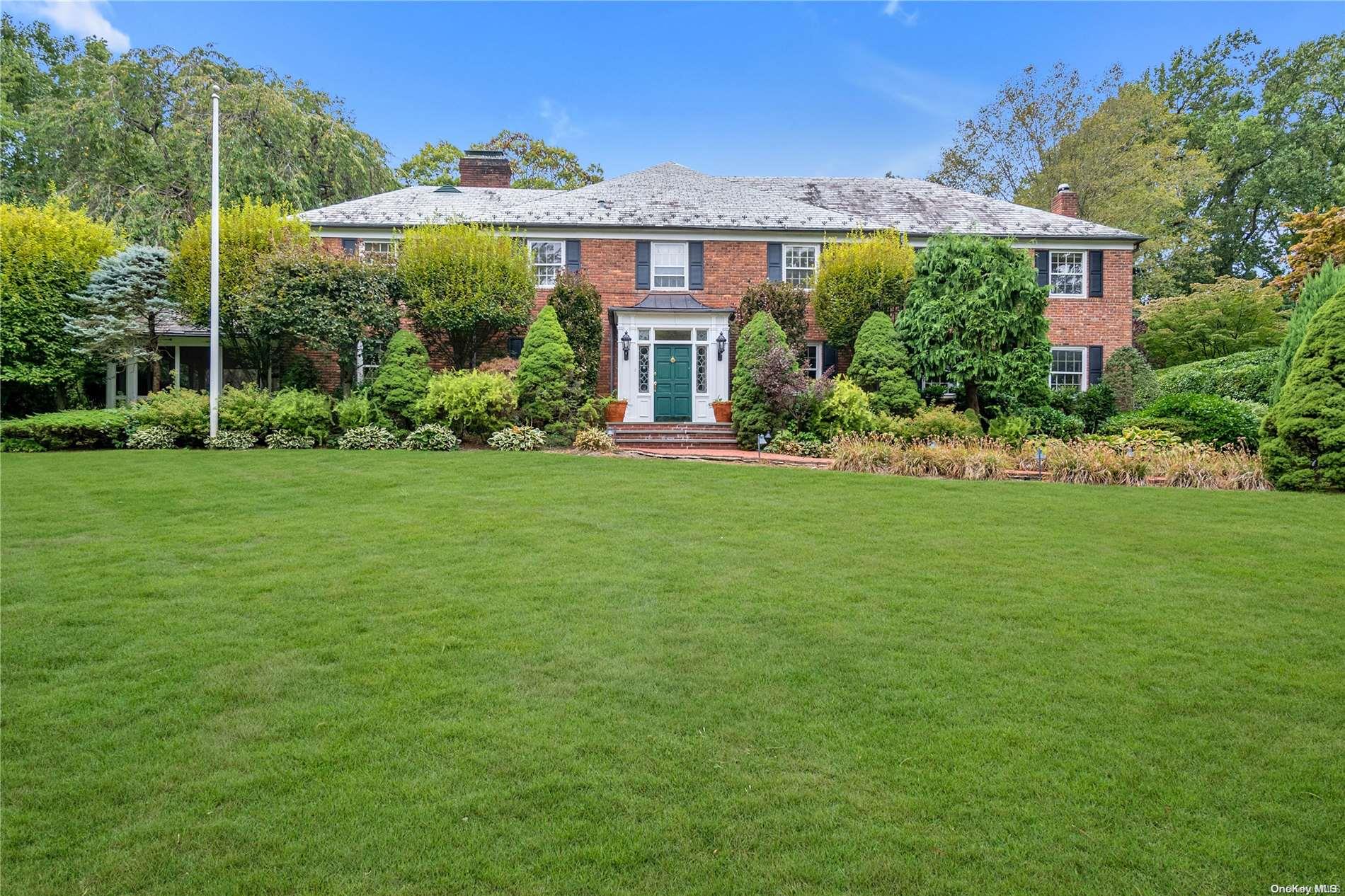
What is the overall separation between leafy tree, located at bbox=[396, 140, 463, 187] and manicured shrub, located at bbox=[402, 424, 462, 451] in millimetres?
22616

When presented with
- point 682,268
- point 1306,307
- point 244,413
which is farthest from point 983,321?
point 244,413

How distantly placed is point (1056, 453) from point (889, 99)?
12781 millimetres

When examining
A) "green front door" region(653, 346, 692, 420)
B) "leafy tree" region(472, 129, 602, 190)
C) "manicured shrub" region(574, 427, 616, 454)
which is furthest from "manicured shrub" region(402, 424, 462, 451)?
"leafy tree" region(472, 129, 602, 190)

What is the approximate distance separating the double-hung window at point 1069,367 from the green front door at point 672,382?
10.1 m

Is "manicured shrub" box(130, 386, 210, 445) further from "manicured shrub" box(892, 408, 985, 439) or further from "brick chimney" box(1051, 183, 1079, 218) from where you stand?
"brick chimney" box(1051, 183, 1079, 218)

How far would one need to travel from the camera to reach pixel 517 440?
14.3 m

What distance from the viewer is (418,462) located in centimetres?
1198

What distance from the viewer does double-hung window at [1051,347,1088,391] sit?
20.2m

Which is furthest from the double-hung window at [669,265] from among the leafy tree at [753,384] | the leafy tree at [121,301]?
the leafy tree at [121,301]

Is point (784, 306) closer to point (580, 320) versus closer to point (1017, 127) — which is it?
point (580, 320)

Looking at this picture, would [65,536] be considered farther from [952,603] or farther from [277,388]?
[277,388]

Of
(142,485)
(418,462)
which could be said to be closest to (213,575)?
(142,485)

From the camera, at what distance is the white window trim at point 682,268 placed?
1967 cm

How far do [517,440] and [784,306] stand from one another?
24.6 feet
